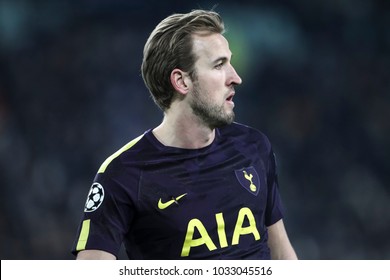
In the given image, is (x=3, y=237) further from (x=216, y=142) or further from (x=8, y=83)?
(x=216, y=142)

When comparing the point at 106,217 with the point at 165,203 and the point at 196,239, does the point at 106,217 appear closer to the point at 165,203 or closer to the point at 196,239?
the point at 165,203

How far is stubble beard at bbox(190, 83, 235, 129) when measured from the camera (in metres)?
3.30

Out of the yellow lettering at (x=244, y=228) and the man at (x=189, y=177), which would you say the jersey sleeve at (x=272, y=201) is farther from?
the yellow lettering at (x=244, y=228)

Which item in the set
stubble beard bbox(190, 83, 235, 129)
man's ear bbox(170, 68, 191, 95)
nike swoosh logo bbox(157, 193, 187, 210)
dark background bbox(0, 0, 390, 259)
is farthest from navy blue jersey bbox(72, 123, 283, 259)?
dark background bbox(0, 0, 390, 259)

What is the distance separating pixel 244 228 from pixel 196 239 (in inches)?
9.9

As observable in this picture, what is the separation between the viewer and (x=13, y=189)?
6.80 metres

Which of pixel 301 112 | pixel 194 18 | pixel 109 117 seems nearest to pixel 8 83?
pixel 109 117

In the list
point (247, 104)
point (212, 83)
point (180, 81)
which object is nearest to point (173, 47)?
point (180, 81)

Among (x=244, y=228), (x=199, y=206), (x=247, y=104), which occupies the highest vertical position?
(x=199, y=206)

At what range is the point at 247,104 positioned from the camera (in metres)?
7.07

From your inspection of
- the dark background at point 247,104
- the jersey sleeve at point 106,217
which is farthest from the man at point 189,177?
the dark background at point 247,104

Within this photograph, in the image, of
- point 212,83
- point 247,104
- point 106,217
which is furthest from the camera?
point 247,104

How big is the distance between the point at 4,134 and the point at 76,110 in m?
0.74

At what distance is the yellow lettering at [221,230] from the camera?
3199mm
